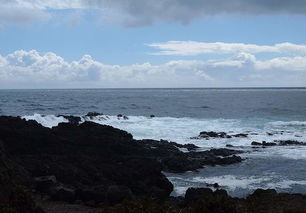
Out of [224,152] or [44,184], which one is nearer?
[44,184]

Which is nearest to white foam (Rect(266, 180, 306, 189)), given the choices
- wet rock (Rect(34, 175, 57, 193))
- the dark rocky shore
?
the dark rocky shore

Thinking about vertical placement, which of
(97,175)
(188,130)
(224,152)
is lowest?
(188,130)

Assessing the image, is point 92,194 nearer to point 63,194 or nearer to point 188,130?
point 63,194

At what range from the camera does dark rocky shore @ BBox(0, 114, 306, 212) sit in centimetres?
949

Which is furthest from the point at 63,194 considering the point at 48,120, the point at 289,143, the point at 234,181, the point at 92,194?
the point at 48,120

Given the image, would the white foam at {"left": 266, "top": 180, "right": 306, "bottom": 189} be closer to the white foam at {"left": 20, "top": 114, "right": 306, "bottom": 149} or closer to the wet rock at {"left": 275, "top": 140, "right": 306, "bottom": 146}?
the white foam at {"left": 20, "top": 114, "right": 306, "bottom": 149}

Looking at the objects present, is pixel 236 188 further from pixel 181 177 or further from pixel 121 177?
pixel 121 177

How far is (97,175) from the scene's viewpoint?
62.0ft

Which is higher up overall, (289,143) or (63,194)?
(63,194)

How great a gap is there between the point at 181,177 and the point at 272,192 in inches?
320

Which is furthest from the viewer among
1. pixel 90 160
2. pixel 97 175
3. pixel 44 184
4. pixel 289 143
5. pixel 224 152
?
pixel 289 143

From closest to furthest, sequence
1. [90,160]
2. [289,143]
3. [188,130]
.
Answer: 1. [90,160]
2. [289,143]
3. [188,130]

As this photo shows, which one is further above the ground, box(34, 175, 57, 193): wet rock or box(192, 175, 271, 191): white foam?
box(34, 175, 57, 193): wet rock

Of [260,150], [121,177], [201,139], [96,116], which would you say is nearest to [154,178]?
[121,177]
